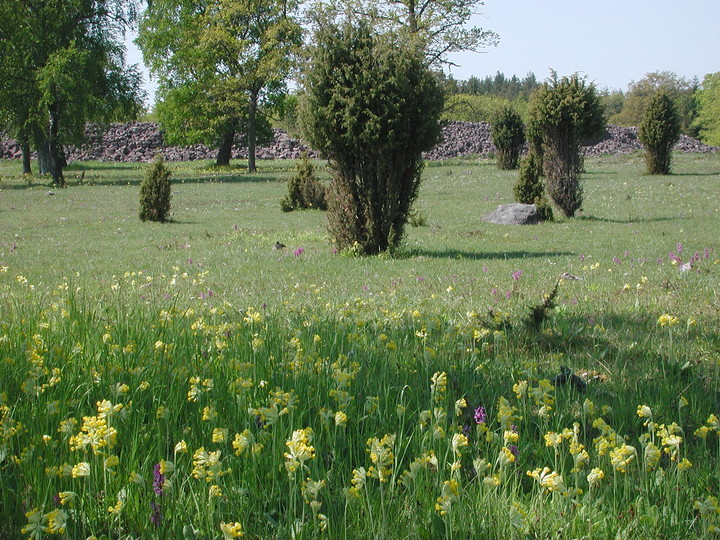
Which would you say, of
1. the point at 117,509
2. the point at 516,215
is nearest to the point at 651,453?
the point at 117,509

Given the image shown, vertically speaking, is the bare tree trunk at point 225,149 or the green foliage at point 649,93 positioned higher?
the green foliage at point 649,93

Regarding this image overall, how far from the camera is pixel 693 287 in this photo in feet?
23.9

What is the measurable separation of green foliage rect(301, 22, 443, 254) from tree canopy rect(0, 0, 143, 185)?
2271cm

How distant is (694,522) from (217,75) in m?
45.0

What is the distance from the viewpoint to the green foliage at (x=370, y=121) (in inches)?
416

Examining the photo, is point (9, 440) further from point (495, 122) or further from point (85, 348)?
point (495, 122)

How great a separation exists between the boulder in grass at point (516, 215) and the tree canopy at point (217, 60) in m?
26.6

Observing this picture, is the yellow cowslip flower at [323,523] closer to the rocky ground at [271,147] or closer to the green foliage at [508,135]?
the green foliage at [508,135]

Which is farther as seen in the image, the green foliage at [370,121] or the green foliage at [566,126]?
the green foliage at [566,126]

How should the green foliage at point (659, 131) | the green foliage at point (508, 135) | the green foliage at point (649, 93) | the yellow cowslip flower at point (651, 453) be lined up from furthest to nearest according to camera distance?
the green foliage at point (649, 93), the green foliage at point (508, 135), the green foliage at point (659, 131), the yellow cowslip flower at point (651, 453)

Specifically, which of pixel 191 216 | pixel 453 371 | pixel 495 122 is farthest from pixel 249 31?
pixel 453 371

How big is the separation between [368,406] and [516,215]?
1457 centimetres

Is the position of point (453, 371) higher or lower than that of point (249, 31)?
lower

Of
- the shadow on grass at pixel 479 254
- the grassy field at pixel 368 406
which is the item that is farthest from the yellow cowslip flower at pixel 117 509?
the shadow on grass at pixel 479 254
